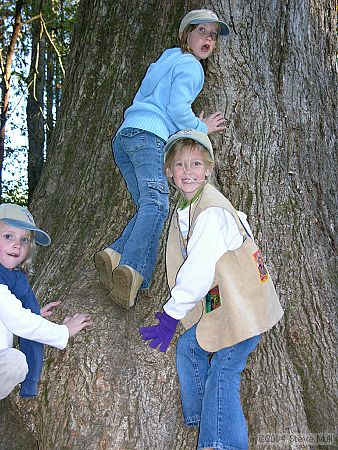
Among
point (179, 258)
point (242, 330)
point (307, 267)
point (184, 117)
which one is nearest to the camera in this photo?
point (242, 330)

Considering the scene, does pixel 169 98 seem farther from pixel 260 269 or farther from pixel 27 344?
pixel 27 344

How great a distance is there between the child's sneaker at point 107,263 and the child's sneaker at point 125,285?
0.40 ft

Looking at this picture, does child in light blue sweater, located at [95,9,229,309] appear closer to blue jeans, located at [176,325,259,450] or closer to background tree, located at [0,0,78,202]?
blue jeans, located at [176,325,259,450]

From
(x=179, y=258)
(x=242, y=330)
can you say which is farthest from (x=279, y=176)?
(x=242, y=330)

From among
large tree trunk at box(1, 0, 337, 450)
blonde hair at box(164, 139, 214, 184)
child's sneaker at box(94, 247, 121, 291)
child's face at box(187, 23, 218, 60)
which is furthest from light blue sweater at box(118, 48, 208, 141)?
child's sneaker at box(94, 247, 121, 291)

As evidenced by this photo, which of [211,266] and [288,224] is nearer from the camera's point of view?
[211,266]

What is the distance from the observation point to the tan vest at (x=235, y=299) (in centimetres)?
272

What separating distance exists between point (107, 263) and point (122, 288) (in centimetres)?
22

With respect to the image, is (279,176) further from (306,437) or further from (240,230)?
(306,437)

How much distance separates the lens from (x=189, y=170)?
9.73ft

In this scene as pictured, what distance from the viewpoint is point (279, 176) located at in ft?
13.1

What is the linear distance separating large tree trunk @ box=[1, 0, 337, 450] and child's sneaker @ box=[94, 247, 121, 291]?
0.37 feet

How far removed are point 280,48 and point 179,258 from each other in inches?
87.5

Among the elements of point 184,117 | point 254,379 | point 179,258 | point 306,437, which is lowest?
point 306,437
